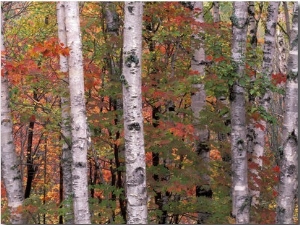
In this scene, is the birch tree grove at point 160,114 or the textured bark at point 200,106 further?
the textured bark at point 200,106

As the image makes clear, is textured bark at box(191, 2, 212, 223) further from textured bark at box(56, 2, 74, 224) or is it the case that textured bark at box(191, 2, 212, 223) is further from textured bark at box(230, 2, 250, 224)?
textured bark at box(56, 2, 74, 224)

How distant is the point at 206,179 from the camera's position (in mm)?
8219

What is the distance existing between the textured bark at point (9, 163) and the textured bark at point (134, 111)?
9.65 ft

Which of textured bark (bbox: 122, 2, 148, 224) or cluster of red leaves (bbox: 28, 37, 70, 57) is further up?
cluster of red leaves (bbox: 28, 37, 70, 57)

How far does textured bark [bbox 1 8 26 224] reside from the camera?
726 centimetres

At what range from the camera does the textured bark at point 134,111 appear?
5199mm

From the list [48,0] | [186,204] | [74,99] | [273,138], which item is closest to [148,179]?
[186,204]

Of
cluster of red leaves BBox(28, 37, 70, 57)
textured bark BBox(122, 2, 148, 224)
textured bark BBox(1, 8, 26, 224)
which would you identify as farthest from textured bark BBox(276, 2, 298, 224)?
textured bark BBox(1, 8, 26, 224)

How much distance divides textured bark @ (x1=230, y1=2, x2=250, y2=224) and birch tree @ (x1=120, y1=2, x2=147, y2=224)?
5.27 ft

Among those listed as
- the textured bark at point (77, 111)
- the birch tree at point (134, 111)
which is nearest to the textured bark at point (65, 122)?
the textured bark at point (77, 111)

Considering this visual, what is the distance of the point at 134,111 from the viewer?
5.30 metres

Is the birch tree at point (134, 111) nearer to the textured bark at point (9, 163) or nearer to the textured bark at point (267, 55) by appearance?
the textured bark at point (9, 163)

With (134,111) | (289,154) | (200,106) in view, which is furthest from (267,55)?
(134,111)

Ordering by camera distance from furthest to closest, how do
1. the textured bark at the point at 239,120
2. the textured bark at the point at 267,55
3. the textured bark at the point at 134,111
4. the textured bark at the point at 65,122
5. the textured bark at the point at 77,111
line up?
1. the textured bark at the point at 267,55
2. the textured bark at the point at 65,122
3. the textured bark at the point at 77,111
4. the textured bark at the point at 239,120
5. the textured bark at the point at 134,111
